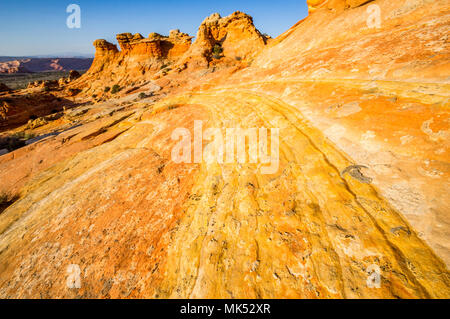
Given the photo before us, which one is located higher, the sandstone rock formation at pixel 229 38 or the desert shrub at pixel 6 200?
the sandstone rock formation at pixel 229 38

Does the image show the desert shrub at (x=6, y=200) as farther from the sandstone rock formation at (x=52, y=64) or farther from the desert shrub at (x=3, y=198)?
the sandstone rock formation at (x=52, y=64)

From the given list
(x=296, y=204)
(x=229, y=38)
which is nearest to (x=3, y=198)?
(x=296, y=204)

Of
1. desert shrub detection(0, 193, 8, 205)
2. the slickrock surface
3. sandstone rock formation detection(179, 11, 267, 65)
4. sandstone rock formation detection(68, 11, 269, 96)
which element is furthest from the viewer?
sandstone rock formation detection(68, 11, 269, 96)

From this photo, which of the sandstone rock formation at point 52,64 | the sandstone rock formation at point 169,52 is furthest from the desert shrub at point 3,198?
the sandstone rock formation at point 52,64

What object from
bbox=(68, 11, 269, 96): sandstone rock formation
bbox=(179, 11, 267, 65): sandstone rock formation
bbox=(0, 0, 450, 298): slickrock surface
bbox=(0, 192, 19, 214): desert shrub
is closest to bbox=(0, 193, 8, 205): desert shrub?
bbox=(0, 192, 19, 214): desert shrub

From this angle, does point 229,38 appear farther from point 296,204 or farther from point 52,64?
point 52,64

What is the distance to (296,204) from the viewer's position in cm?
292

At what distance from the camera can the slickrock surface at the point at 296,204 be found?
2109 mm

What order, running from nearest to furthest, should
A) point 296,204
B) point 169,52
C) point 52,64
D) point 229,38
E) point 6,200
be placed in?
point 296,204 → point 6,200 → point 229,38 → point 169,52 → point 52,64

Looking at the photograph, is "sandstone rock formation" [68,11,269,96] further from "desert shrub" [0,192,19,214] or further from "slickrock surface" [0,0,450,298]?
"desert shrub" [0,192,19,214]

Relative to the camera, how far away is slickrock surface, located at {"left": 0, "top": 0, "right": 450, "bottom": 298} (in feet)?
6.92

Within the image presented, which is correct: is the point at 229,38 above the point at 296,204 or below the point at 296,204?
above

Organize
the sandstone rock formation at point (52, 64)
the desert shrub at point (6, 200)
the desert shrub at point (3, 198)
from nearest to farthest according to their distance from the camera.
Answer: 1. the desert shrub at point (6, 200)
2. the desert shrub at point (3, 198)
3. the sandstone rock formation at point (52, 64)
